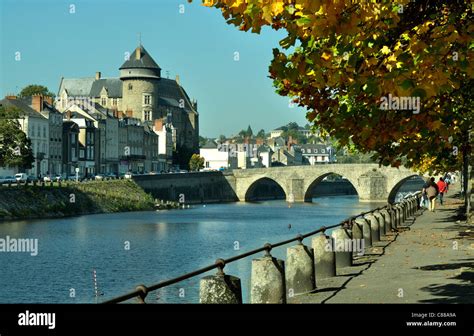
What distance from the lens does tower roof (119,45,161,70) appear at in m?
178

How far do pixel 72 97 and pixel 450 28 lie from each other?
17970 centimetres

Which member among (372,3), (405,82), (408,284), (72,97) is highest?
(72,97)

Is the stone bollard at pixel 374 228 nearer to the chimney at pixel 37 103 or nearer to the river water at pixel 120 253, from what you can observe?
the river water at pixel 120 253

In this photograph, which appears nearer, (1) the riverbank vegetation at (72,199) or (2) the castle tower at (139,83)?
(1) the riverbank vegetation at (72,199)

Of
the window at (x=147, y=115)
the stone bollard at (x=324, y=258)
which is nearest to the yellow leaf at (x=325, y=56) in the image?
the stone bollard at (x=324, y=258)

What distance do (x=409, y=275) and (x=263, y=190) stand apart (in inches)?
5590

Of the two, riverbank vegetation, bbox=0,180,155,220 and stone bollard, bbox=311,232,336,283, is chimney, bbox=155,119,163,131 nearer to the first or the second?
riverbank vegetation, bbox=0,180,155,220

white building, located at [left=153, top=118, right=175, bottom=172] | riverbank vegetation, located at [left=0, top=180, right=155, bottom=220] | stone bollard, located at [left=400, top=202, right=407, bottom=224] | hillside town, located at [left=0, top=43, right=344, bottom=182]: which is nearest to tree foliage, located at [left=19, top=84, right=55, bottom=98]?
hillside town, located at [left=0, top=43, right=344, bottom=182]

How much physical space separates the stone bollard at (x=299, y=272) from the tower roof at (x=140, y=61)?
164008 millimetres

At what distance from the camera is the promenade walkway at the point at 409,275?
15.2 m

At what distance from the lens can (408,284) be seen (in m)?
16.9

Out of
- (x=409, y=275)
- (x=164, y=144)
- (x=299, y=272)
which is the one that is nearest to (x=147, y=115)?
(x=164, y=144)
